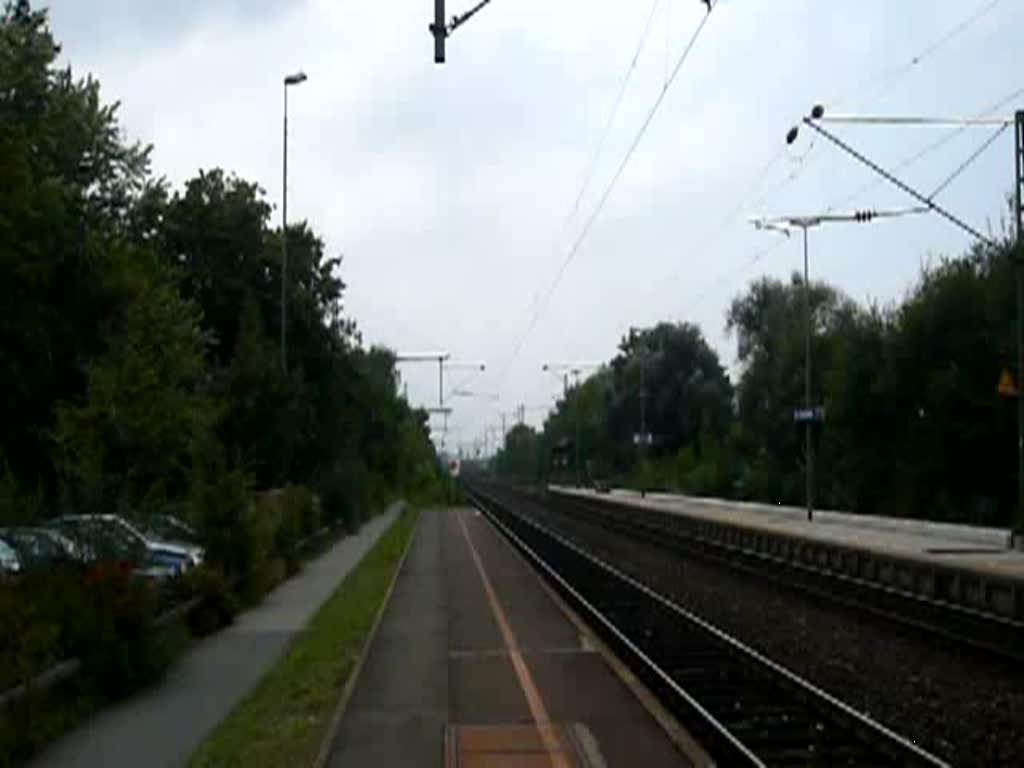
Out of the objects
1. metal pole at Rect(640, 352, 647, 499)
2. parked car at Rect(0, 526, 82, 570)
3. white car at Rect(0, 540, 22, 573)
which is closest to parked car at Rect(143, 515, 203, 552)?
white car at Rect(0, 540, 22, 573)

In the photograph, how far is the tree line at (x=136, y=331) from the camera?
94.0ft

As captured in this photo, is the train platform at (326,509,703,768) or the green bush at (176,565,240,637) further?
the green bush at (176,565,240,637)

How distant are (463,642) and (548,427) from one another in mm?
168789

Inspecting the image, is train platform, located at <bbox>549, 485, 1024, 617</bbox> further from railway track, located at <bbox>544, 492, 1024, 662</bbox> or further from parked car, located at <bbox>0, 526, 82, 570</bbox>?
parked car, located at <bbox>0, 526, 82, 570</bbox>

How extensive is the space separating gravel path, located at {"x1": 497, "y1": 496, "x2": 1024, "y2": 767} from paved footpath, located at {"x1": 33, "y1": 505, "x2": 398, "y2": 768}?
251 inches

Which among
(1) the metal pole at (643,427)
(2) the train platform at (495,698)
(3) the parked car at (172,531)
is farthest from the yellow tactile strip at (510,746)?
(1) the metal pole at (643,427)

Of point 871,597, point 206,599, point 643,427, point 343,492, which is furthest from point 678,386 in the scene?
point 206,599

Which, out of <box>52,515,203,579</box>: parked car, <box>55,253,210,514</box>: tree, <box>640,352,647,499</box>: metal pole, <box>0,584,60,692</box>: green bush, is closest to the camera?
<box>0,584,60,692</box>: green bush

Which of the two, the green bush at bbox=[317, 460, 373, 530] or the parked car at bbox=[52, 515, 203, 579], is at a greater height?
the green bush at bbox=[317, 460, 373, 530]

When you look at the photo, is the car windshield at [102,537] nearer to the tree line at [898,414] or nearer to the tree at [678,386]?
the tree line at [898,414]

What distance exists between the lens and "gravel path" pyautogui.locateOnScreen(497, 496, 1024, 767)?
15.5m

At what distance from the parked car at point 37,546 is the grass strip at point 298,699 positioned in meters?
2.56

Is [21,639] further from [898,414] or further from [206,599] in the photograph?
[898,414]

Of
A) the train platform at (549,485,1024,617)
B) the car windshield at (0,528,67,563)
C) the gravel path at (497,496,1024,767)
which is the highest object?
the car windshield at (0,528,67,563)
